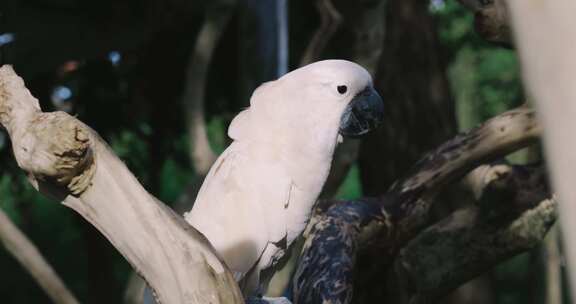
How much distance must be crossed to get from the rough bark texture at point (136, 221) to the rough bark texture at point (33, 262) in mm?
1217

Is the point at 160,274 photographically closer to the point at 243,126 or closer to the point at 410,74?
the point at 243,126

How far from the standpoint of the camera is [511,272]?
22.0 feet

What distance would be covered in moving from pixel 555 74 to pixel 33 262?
1.92 meters

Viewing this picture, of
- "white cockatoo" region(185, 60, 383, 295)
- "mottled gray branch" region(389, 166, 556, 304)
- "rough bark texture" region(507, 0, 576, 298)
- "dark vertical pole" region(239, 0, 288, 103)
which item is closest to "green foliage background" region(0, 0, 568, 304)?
"dark vertical pole" region(239, 0, 288, 103)

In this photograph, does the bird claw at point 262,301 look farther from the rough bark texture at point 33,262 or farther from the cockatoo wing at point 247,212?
the rough bark texture at point 33,262

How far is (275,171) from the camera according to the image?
1281 millimetres

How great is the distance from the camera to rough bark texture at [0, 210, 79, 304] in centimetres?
208

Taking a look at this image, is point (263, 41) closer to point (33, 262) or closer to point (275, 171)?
point (33, 262)

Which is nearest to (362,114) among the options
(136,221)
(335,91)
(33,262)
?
(335,91)

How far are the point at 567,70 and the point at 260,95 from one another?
876 millimetres

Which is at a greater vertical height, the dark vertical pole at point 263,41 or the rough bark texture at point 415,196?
the dark vertical pole at point 263,41

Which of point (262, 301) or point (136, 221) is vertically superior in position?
point (136, 221)

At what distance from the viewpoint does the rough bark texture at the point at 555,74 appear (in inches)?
18.7

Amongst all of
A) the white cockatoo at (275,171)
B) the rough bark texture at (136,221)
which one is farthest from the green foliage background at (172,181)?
the rough bark texture at (136,221)
